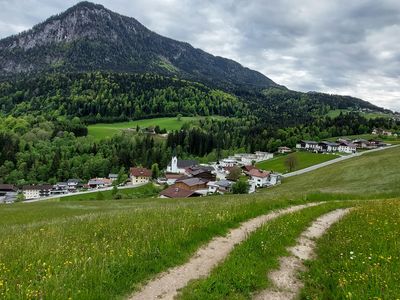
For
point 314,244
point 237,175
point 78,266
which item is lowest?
point 237,175

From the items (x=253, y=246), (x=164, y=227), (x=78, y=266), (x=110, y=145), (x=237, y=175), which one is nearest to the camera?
(x=78, y=266)

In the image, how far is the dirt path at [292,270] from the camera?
9.05 m

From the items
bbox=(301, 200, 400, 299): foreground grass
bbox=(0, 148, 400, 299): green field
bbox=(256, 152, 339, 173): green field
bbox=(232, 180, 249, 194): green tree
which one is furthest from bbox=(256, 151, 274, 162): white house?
bbox=(301, 200, 400, 299): foreground grass

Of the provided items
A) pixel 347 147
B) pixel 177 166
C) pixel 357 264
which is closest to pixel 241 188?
pixel 357 264

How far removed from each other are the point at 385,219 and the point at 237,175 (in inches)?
4084

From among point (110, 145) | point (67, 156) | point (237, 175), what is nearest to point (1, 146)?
point (67, 156)

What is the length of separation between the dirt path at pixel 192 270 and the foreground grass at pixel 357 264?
3.00 meters

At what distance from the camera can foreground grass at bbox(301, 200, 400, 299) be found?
8070 mm

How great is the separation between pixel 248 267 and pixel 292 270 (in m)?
1.78

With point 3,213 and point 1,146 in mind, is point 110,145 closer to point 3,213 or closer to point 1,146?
point 1,146

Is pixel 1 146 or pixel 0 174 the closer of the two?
pixel 0 174

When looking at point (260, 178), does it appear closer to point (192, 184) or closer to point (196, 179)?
point (196, 179)

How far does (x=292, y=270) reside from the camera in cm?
1079

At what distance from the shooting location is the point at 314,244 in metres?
13.9
